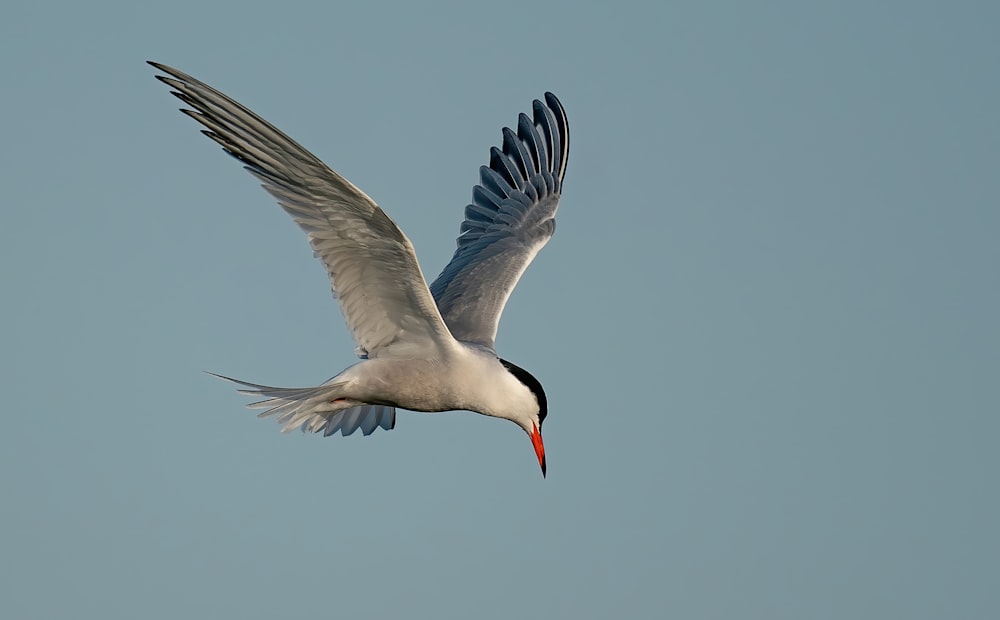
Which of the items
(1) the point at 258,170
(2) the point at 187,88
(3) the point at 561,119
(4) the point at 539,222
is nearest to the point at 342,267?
(1) the point at 258,170

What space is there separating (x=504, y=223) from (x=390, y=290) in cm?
378

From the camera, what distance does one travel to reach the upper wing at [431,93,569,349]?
35.4 feet

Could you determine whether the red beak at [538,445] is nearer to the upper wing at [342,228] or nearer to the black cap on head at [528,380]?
the black cap on head at [528,380]

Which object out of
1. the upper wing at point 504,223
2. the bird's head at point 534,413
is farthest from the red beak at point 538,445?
the upper wing at point 504,223

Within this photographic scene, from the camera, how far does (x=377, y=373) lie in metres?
9.15

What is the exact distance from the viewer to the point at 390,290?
872cm

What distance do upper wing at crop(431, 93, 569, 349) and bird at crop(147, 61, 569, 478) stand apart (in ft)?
0.06

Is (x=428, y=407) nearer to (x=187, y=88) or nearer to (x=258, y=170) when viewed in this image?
(x=258, y=170)

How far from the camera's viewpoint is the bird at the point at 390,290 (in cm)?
758

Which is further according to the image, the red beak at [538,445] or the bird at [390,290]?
the red beak at [538,445]

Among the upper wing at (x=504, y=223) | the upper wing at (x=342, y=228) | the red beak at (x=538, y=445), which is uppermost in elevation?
the upper wing at (x=504, y=223)

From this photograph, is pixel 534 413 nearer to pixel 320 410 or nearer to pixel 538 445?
pixel 538 445

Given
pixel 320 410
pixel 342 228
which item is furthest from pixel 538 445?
pixel 342 228

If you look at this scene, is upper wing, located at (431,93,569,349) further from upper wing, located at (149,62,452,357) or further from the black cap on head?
upper wing, located at (149,62,452,357)
